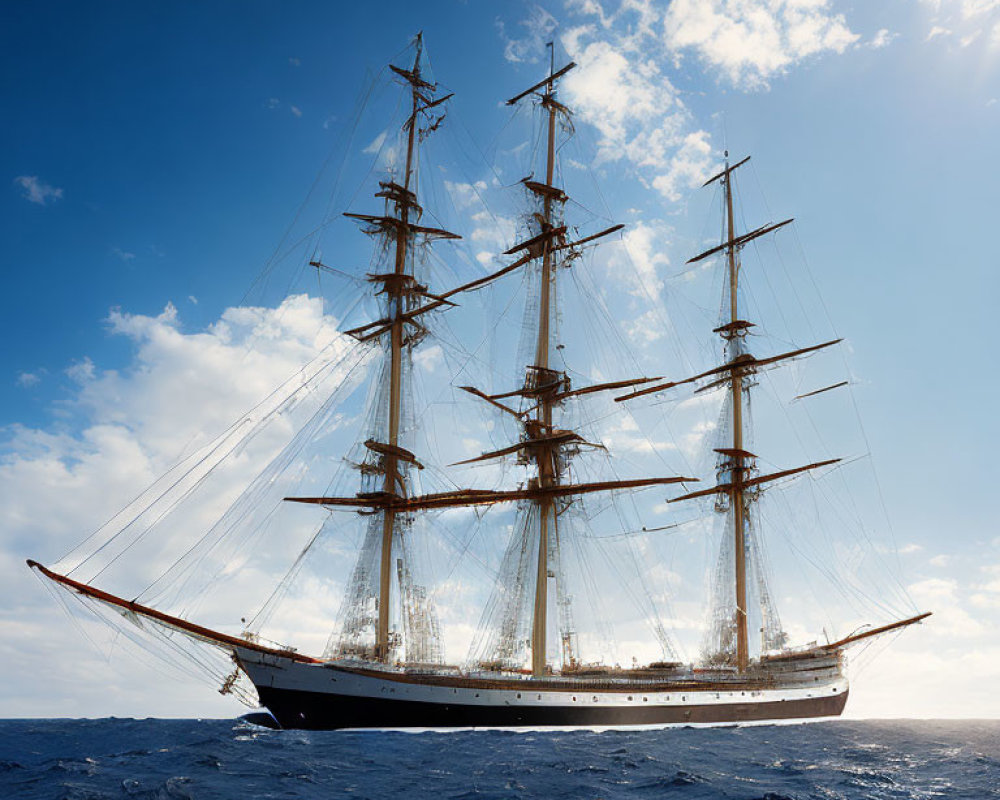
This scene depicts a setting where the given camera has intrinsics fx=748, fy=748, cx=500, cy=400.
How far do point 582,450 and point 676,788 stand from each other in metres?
29.5

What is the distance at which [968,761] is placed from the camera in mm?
31641

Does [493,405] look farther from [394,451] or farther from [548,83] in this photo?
[548,83]

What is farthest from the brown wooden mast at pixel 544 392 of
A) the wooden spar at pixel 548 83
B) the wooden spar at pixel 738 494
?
the wooden spar at pixel 738 494

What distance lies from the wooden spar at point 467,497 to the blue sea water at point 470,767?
43.6 feet

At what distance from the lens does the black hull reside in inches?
1355

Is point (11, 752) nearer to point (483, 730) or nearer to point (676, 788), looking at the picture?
point (483, 730)

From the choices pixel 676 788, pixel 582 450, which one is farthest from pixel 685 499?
pixel 676 788

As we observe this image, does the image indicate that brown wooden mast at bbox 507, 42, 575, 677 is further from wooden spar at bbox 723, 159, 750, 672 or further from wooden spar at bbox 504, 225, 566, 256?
wooden spar at bbox 723, 159, 750, 672

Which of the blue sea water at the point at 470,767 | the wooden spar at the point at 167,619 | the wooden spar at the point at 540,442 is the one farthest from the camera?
the wooden spar at the point at 540,442

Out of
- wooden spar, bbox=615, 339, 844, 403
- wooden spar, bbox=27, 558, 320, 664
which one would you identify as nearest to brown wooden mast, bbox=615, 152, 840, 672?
wooden spar, bbox=615, 339, 844, 403

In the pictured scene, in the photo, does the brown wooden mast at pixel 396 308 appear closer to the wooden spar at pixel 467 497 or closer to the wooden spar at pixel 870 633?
the wooden spar at pixel 467 497

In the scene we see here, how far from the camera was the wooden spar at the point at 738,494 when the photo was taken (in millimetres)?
52156

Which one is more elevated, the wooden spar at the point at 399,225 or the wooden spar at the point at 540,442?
the wooden spar at the point at 399,225

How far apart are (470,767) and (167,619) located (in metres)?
17.3
